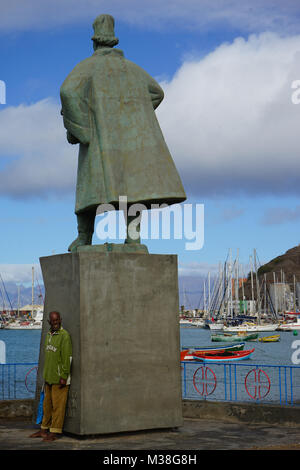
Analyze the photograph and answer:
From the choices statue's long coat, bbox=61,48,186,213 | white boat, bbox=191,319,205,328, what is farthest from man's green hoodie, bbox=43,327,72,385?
white boat, bbox=191,319,205,328

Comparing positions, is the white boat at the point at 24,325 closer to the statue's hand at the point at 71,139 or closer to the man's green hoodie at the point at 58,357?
the statue's hand at the point at 71,139

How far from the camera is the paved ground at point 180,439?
27.4 feet

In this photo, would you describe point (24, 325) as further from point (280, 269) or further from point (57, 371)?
point (57, 371)

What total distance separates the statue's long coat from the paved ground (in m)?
3.30

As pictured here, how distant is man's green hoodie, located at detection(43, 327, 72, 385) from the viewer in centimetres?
884

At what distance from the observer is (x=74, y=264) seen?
9070 millimetres

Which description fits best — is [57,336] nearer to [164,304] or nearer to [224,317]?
[164,304]

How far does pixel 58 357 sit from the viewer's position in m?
8.92

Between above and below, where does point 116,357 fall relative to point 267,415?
above

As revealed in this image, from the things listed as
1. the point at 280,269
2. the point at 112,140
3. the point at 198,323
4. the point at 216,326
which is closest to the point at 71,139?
the point at 112,140

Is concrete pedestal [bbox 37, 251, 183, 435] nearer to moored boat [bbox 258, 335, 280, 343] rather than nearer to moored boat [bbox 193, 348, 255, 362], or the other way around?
moored boat [bbox 193, 348, 255, 362]

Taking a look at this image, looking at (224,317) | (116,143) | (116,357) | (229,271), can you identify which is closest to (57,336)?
(116,357)

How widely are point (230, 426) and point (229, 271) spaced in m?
83.9
